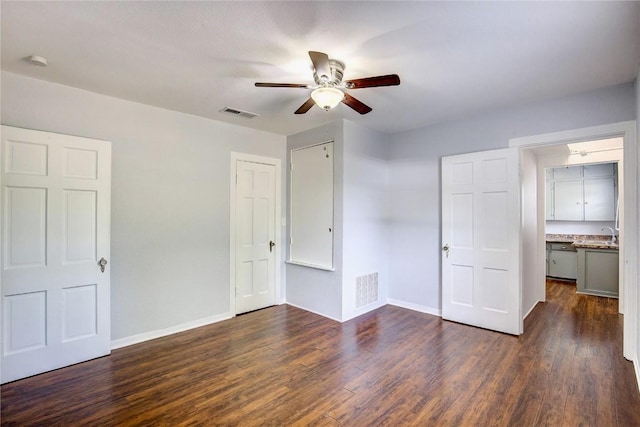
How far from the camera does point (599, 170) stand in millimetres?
6215

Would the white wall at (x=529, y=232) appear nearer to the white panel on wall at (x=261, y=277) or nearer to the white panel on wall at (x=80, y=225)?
the white panel on wall at (x=261, y=277)

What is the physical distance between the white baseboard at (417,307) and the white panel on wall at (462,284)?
0.31m

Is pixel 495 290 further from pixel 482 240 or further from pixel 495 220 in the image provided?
pixel 495 220

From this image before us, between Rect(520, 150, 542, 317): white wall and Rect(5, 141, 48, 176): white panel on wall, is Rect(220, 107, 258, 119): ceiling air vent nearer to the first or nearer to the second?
Rect(5, 141, 48, 176): white panel on wall

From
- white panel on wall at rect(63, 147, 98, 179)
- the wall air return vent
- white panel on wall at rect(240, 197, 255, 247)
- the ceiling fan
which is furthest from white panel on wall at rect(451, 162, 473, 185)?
white panel on wall at rect(63, 147, 98, 179)

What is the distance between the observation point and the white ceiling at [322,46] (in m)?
1.86

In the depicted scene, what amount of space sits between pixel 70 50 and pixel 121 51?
1.21ft

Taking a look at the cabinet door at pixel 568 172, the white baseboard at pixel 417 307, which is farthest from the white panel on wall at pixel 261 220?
the cabinet door at pixel 568 172

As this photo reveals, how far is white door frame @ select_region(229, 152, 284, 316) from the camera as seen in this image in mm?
4121

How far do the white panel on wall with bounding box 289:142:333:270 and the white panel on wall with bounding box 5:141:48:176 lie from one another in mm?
2810

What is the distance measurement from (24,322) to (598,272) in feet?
24.9

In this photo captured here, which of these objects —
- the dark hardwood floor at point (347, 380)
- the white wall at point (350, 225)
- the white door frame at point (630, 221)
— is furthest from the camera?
the white wall at point (350, 225)

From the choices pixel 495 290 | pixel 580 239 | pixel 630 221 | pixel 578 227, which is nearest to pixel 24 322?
pixel 495 290

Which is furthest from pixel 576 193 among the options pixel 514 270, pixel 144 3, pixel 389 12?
pixel 144 3
